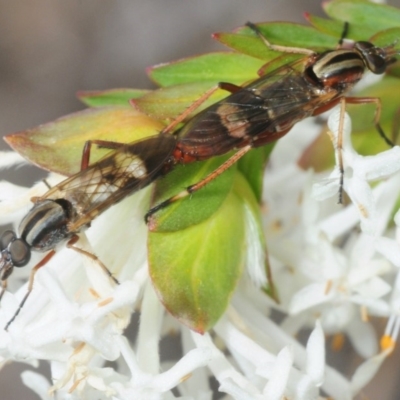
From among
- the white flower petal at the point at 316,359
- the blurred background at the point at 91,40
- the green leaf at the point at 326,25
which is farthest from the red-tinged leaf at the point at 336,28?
the blurred background at the point at 91,40

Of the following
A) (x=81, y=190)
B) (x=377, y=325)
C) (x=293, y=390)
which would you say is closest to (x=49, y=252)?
(x=81, y=190)

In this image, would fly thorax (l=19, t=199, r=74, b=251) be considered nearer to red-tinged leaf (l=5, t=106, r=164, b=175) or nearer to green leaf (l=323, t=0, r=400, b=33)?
red-tinged leaf (l=5, t=106, r=164, b=175)

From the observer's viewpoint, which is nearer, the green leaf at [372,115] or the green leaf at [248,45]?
the green leaf at [248,45]

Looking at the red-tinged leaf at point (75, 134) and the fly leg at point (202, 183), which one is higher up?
the red-tinged leaf at point (75, 134)

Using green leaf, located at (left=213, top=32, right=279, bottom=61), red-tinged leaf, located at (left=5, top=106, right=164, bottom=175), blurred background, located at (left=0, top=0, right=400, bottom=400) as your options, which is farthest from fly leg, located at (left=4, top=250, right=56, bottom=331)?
blurred background, located at (left=0, top=0, right=400, bottom=400)

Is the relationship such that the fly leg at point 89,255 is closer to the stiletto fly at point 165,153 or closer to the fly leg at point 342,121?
the stiletto fly at point 165,153
